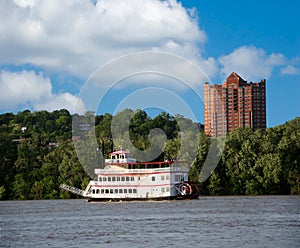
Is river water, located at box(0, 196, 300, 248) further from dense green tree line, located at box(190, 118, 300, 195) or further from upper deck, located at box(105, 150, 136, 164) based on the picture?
dense green tree line, located at box(190, 118, 300, 195)

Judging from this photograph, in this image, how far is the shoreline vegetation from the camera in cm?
10469

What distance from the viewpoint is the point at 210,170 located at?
10888cm

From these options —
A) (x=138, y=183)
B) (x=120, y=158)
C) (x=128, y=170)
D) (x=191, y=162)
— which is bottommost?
(x=138, y=183)

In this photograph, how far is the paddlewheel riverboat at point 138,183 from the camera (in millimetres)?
83562

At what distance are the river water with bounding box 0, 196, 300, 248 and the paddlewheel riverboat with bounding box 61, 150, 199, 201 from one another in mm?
18372

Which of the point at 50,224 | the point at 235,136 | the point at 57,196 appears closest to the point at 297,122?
the point at 235,136

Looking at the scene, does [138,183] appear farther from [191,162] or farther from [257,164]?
[257,164]

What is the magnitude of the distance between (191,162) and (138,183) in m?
23.9

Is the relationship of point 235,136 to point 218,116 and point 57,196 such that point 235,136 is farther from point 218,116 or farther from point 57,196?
point 218,116

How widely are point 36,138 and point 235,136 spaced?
1800 inches

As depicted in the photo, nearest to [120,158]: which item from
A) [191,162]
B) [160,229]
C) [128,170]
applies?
[128,170]

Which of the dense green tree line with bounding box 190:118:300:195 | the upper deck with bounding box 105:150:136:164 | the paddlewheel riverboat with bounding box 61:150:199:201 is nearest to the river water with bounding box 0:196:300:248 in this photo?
the paddlewheel riverboat with bounding box 61:150:199:201

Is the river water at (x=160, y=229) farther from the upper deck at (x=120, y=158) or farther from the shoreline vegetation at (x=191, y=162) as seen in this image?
the shoreline vegetation at (x=191, y=162)

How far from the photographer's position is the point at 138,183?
8531cm
